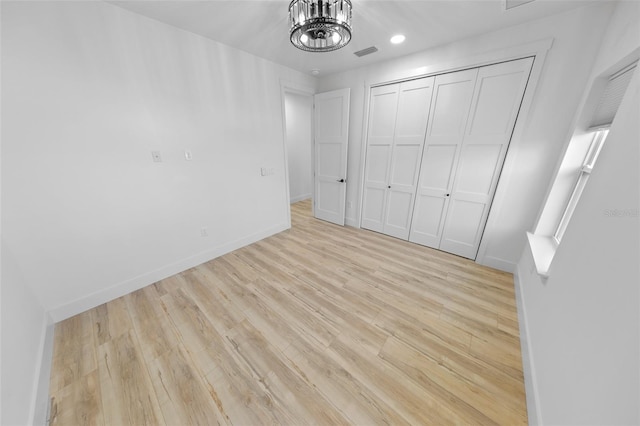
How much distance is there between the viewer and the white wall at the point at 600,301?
694mm

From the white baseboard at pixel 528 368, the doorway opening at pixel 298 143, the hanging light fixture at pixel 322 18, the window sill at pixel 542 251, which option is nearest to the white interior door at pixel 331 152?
the doorway opening at pixel 298 143

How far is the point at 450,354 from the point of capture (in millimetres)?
1455

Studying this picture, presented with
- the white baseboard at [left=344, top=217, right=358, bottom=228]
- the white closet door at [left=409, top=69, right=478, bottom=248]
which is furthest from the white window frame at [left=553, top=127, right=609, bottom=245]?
the white baseboard at [left=344, top=217, right=358, bottom=228]

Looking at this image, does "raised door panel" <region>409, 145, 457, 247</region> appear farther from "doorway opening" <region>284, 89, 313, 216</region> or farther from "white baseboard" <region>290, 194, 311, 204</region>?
"white baseboard" <region>290, 194, 311, 204</region>

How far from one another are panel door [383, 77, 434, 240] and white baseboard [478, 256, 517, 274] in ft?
3.16

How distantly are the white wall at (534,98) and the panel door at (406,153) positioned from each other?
249mm

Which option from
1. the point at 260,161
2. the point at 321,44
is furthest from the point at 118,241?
the point at 321,44

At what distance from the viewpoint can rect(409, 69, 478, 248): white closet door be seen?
231cm

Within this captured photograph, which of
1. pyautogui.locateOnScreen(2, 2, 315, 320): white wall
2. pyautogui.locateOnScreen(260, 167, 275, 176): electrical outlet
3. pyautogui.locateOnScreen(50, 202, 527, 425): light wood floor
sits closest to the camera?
pyautogui.locateOnScreen(50, 202, 527, 425): light wood floor

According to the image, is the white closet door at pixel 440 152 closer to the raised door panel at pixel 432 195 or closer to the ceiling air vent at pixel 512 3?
the raised door panel at pixel 432 195

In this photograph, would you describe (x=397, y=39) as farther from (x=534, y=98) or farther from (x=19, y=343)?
(x=19, y=343)

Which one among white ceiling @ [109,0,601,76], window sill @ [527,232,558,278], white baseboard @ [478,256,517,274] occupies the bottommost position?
white baseboard @ [478,256,517,274]

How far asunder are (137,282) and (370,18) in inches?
135

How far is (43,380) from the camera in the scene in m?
1.26
